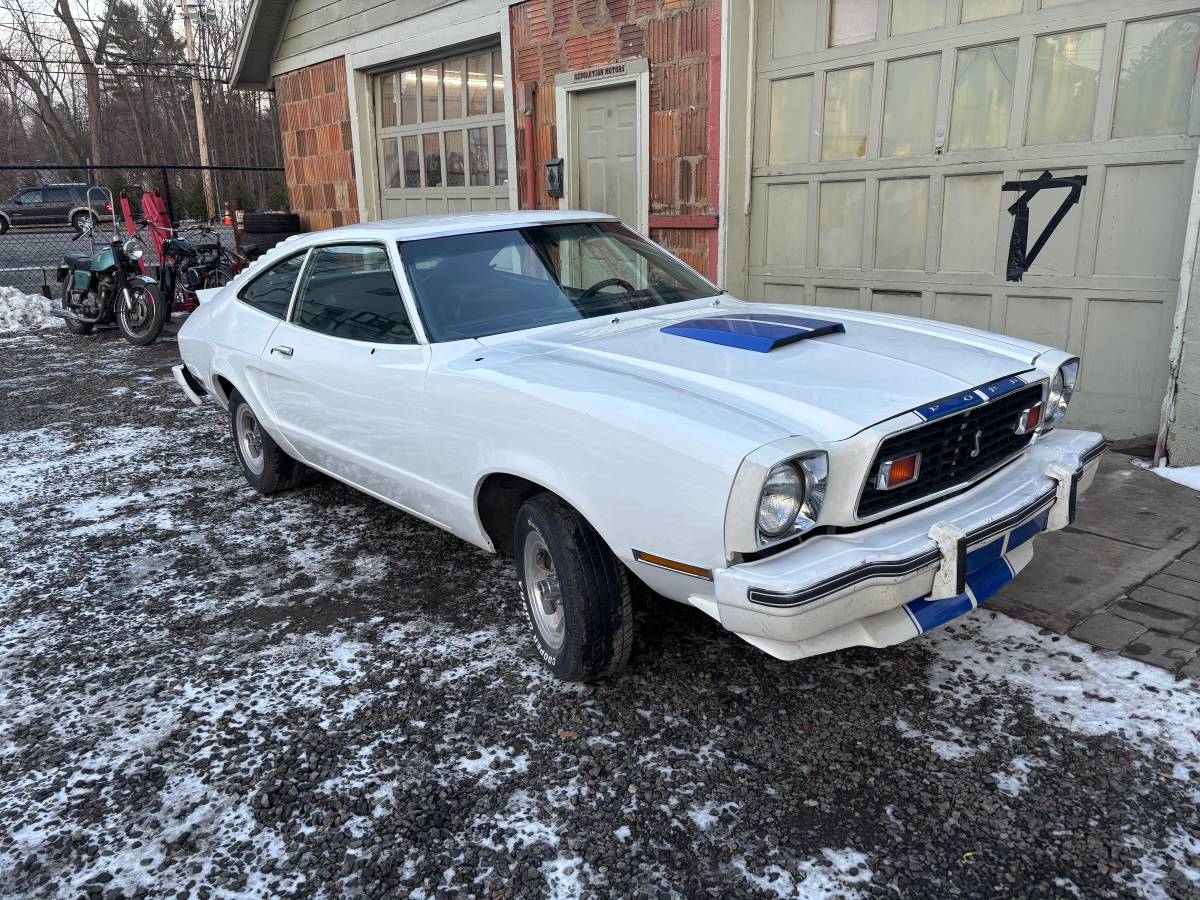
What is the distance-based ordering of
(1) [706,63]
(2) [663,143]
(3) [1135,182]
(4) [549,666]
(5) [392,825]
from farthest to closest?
(2) [663,143]
(1) [706,63]
(3) [1135,182]
(4) [549,666]
(5) [392,825]

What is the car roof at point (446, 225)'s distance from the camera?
3764 millimetres

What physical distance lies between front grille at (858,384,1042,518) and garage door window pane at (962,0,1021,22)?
10.8 ft

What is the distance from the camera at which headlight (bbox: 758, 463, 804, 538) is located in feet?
7.56

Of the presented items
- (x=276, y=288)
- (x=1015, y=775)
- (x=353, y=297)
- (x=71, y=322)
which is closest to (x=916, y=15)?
(x=353, y=297)

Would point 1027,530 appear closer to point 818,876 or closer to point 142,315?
point 818,876

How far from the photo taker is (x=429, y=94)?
9789mm

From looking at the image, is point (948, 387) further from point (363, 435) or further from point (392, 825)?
point (363, 435)

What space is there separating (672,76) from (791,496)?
17.5 ft

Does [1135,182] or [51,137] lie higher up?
[51,137]

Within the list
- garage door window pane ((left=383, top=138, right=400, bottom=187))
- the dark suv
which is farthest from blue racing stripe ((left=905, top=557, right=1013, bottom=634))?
Result: the dark suv

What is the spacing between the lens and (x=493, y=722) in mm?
2807

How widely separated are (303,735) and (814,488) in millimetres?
1718

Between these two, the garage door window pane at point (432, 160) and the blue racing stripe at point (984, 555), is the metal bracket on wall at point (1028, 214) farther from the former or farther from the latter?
the garage door window pane at point (432, 160)

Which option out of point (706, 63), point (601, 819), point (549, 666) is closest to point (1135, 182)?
point (706, 63)
